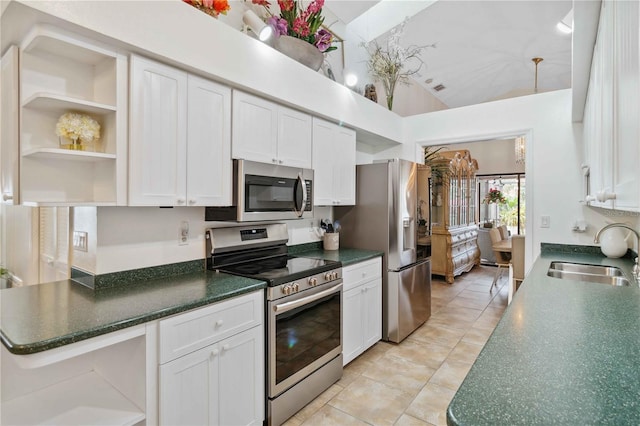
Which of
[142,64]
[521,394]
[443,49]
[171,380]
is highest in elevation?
[443,49]

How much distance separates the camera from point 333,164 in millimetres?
3086

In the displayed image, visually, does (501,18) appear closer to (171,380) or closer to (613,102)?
(613,102)

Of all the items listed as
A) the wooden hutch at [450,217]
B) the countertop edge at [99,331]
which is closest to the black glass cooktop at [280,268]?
the countertop edge at [99,331]

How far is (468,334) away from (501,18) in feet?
12.0

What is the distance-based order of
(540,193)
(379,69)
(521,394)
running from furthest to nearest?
(379,69) < (540,193) < (521,394)

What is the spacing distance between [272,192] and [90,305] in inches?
50.6

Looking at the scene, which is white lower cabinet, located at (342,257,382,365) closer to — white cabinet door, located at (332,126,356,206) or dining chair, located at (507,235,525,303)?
white cabinet door, located at (332,126,356,206)

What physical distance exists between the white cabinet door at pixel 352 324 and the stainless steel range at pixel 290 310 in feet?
0.37

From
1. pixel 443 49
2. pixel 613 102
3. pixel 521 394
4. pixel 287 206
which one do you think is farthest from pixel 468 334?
pixel 443 49

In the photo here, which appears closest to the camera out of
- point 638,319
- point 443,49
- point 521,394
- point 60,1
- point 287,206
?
point 521,394

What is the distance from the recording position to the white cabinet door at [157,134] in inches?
67.0

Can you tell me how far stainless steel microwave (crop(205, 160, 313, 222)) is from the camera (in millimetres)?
2201

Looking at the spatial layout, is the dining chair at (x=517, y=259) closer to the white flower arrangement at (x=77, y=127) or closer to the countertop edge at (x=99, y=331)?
the countertop edge at (x=99, y=331)

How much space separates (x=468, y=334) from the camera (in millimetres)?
3539
